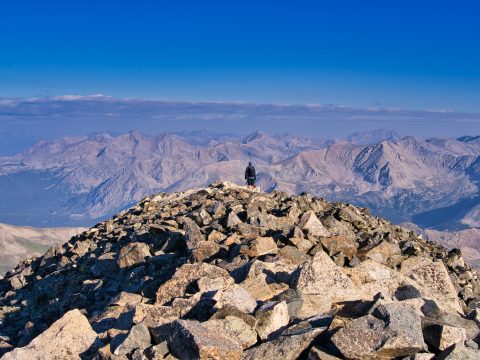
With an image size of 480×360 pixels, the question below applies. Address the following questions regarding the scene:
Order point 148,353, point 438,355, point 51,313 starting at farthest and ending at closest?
point 51,313 < point 148,353 < point 438,355

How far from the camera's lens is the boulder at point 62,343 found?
676 inches

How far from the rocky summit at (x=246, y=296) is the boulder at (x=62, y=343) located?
0.13 ft

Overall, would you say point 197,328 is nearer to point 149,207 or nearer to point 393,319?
point 393,319

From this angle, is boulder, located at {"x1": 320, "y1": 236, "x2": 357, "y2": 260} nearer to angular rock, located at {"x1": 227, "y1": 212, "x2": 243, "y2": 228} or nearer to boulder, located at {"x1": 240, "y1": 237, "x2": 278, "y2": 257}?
boulder, located at {"x1": 240, "y1": 237, "x2": 278, "y2": 257}

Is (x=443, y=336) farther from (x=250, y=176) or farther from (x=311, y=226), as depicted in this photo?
(x=250, y=176)

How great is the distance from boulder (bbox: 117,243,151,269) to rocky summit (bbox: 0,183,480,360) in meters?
0.08

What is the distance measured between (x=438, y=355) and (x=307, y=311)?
15.8ft

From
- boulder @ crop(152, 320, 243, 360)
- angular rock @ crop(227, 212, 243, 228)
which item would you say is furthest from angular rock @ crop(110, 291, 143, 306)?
angular rock @ crop(227, 212, 243, 228)

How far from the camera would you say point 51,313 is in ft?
93.8

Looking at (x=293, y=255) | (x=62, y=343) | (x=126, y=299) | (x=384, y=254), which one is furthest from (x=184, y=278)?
(x=384, y=254)

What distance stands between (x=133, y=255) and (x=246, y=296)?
13.0 meters

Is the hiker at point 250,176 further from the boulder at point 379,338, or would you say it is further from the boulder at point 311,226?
the boulder at point 379,338

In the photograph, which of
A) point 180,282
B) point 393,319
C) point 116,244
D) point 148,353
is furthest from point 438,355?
point 116,244

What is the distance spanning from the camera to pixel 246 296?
18500mm
